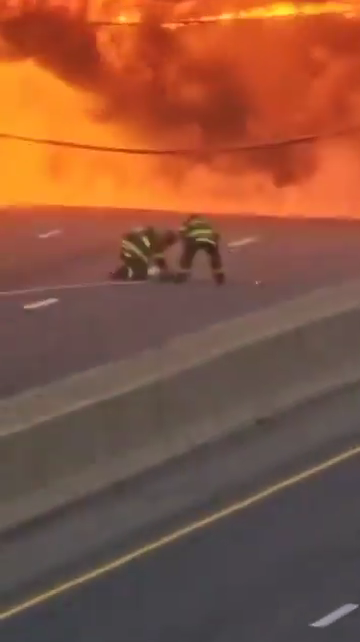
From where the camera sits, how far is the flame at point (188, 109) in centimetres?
3659

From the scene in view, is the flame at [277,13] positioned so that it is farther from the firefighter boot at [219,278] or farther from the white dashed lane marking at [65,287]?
the firefighter boot at [219,278]

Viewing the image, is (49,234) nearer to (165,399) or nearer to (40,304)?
(40,304)

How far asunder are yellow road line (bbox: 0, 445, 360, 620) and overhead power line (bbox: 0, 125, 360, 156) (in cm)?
2419

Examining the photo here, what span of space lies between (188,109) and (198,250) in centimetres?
1393

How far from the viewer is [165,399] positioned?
12.1 metres

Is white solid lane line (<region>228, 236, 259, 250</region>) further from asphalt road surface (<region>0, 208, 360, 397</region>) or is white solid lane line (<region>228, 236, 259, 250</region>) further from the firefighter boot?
the firefighter boot

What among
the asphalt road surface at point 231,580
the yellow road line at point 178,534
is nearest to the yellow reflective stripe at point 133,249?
the yellow road line at point 178,534

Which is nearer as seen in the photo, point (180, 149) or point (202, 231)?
point (202, 231)

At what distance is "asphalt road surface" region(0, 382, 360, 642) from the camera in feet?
27.1

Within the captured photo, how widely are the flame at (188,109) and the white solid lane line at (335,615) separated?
27.8 meters

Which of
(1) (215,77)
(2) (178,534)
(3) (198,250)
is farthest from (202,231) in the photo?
(2) (178,534)

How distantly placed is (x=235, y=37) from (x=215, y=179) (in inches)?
123

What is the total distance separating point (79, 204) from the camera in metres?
39.3

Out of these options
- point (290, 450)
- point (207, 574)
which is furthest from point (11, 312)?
point (207, 574)
